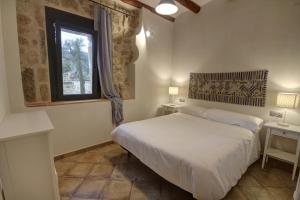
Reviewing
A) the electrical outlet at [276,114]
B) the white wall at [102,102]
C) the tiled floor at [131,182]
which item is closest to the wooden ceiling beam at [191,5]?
the white wall at [102,102]

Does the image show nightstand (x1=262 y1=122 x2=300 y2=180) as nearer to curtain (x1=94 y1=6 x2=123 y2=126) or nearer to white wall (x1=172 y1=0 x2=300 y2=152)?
white wall (x1=172 y1=0 x2=300 y2=152)

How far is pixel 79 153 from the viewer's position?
106 inches

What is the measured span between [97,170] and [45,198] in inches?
32.5

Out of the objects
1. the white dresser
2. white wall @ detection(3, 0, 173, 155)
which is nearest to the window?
white wall @ detection(3, 0, 173, 155)

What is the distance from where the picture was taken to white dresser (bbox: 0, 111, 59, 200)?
1207mm

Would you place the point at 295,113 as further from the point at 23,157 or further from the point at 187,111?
the point at 23,157

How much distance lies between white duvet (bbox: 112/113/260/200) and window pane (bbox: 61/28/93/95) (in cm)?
114

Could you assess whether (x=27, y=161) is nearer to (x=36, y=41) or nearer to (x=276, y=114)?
(x=36, y=41)

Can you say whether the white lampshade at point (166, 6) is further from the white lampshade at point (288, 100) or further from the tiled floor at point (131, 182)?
the tiled floor at point (131, 182)

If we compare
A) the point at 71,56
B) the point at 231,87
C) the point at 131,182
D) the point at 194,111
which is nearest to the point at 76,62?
the point at 71,56

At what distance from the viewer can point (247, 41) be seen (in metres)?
2.68

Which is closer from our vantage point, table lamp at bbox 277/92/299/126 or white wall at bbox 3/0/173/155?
white wall at bbox 3/0/173/155

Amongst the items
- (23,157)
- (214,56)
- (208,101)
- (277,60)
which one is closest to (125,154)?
(23,157)

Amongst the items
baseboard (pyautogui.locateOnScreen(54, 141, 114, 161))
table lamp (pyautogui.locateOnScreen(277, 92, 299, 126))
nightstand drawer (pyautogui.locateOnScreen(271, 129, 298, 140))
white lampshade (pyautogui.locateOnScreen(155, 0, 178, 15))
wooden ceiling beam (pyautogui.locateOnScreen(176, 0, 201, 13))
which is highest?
wooden ceiling beam (pyautogui.locateOnScreen(176, 0, 201, 13))
